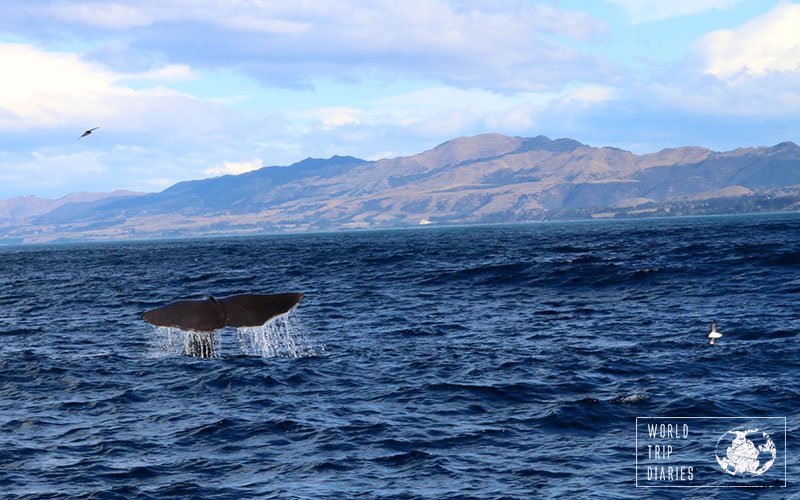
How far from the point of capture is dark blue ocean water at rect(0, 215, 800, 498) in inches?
652

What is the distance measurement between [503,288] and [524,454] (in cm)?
3463

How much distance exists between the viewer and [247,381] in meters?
24.9

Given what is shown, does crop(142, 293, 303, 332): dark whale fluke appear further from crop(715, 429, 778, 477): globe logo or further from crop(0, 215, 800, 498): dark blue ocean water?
crop(715, 429, 778, 477): globe logo

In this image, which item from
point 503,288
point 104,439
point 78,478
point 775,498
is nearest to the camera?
point 775,498

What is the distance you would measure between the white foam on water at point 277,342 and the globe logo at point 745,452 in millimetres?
13752

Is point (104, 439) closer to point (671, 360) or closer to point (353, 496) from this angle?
point (353, 496)

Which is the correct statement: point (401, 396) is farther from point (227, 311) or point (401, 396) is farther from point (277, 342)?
point (277, 342)

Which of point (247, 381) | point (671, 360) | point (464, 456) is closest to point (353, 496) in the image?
point (464, 456)

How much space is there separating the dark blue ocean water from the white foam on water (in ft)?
1.01

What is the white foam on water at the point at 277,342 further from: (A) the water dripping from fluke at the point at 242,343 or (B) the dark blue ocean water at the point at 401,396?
(B) the dark blue ocean water at the point at 401,396

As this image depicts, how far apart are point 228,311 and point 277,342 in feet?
45.7

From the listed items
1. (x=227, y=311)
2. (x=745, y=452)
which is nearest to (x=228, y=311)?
(x=227, y=311)

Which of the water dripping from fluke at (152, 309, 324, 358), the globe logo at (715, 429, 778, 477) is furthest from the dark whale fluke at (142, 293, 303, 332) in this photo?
the globe logo at (715, 429, 778, 477)

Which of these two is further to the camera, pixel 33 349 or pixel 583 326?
pixel 583 326
